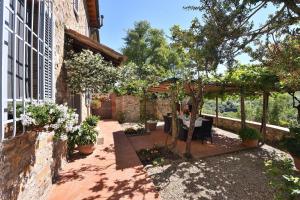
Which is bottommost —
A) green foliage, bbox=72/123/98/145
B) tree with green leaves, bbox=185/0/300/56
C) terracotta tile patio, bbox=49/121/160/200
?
terracotta tile patio, bbox=49/121/160/200

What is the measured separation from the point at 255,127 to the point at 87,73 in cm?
943

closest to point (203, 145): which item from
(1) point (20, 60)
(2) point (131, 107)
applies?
(1) point (20, 60)

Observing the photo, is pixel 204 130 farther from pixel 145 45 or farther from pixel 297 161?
pixel 145 45

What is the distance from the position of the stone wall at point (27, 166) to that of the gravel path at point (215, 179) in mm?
2475

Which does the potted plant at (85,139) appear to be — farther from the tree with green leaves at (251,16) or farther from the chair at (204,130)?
the tree with green leaves at (251,16)

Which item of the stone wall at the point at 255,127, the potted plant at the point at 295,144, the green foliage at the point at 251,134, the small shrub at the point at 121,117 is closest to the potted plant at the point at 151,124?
the stone wall at the point at 255,127

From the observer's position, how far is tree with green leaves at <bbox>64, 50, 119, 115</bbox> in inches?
254

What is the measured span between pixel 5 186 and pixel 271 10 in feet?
18.9

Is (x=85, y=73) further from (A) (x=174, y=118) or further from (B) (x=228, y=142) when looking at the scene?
(B) (x=228, y=142)

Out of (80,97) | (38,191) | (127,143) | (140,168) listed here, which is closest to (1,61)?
(38,191)

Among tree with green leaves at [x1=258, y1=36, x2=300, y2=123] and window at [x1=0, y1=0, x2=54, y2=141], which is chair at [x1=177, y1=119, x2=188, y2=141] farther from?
window at [x1=0, y1=0, x2=54, y2=141]

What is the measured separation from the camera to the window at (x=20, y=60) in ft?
8.26

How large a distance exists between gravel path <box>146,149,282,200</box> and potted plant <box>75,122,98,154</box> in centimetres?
218

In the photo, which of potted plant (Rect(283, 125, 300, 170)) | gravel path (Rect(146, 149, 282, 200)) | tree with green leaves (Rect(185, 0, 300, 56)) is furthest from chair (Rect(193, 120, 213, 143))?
tree with green leaves (Rect(185, 0, 300, 56))
